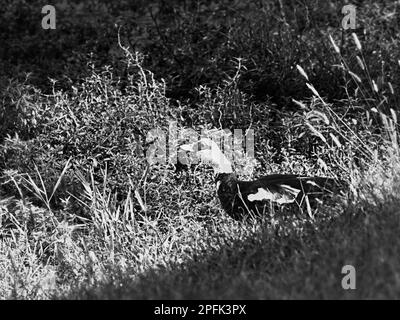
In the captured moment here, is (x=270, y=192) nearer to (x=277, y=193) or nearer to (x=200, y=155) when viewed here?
(x=277, y=193)

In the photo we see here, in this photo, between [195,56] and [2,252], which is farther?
[195,56]

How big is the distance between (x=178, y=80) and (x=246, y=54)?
2.50 ft

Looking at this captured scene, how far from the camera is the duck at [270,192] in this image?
538cm

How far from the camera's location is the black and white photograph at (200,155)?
4191mm

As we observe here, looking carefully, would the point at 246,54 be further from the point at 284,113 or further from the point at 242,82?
the point at 284,113

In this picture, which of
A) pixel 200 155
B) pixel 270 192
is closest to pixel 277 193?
pixel 270 192

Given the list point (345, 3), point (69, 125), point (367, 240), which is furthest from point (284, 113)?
point (367, 240)

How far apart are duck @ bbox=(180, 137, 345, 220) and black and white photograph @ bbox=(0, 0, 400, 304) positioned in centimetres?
1

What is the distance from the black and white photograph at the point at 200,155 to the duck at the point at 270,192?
0.6 inches

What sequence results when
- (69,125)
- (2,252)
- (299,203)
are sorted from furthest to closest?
(69,125) → (2,252) → (299,203)

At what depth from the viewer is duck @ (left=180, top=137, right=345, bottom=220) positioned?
538 centimetres

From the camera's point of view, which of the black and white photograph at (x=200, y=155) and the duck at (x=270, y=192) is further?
the duck at (x=270, y=192)
